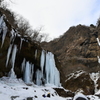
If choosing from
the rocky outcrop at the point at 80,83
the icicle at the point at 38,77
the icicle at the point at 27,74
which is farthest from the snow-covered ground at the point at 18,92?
the rocky outcrop at the point at 80,83

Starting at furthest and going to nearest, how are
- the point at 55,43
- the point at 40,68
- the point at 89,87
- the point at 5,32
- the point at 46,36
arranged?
the point at 55,43
the point at 46,36
the point at 89,87
the point at 40,68
the point at 5,32

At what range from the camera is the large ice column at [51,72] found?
625 inches

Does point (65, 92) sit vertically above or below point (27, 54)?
below

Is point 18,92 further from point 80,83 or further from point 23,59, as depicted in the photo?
point 80,83

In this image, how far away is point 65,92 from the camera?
1436 centimetres

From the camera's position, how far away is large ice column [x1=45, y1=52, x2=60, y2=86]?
1588 cm

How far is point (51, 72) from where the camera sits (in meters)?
16.2

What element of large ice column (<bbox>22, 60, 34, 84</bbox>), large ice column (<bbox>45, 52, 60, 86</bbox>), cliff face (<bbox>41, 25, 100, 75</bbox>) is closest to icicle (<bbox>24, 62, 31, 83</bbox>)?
large ice column (<bbox>22, 60, 34, 84</bbox>)

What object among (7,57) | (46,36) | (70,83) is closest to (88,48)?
(46,36)

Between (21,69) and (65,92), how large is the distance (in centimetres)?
482

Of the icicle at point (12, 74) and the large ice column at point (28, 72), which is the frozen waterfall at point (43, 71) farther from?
the icicle at point (12, 74)

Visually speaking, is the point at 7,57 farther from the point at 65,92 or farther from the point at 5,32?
the point at 65,92

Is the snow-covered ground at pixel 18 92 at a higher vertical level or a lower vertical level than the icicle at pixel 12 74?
lower

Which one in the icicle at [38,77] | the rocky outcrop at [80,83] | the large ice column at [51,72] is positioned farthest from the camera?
the rocky outcrop at [80,83]
